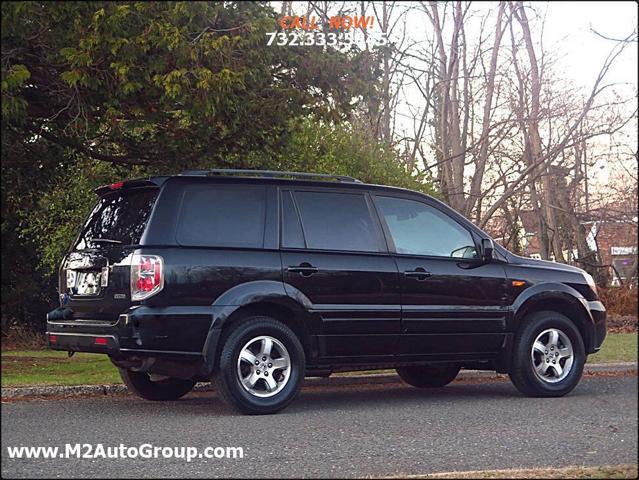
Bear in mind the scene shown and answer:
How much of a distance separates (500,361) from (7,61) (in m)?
6.03

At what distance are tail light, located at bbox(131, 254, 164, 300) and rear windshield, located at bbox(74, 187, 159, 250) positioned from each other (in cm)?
28

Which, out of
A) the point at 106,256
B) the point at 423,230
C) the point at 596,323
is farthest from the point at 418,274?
the point at 106,256

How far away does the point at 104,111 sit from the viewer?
11562 millimetres

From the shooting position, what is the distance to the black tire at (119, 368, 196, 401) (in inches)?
353

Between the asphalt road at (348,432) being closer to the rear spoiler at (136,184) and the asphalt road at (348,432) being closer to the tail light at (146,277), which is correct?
the tail light at (146,277)

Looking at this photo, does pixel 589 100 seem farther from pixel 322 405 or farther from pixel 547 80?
pixel 322 405

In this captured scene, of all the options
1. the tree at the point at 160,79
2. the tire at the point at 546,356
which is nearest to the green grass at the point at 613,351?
the tire at the point at 546,356

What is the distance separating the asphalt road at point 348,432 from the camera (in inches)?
226

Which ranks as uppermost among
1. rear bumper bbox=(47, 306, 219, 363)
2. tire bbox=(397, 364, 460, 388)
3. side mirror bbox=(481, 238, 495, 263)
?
side mirror bbox=(481, 238, 495, 263)

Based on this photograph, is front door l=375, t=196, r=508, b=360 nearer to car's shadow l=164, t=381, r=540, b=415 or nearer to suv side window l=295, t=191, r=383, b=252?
suv side window l=295, t=191, r=383, b=252

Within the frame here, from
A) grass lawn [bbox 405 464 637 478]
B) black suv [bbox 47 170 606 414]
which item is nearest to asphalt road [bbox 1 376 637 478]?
grass lawn [bbox 405 464 637 478]

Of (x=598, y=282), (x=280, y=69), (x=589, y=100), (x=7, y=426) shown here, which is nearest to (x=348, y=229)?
(x=7, y=426)

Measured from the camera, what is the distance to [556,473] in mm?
5129

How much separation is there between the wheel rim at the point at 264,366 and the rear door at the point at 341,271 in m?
0.42
